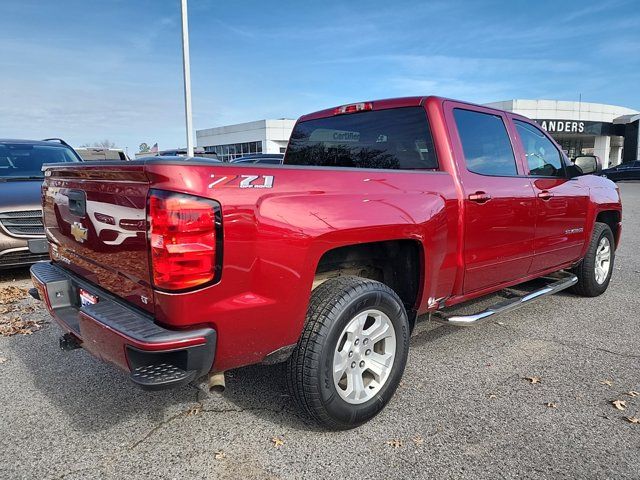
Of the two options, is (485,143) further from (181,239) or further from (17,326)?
(17,326)

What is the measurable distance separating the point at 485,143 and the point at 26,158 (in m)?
6.62

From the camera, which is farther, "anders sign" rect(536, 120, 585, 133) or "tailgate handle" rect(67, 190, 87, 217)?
"anders sign" rect(536, 120, 585, 133)

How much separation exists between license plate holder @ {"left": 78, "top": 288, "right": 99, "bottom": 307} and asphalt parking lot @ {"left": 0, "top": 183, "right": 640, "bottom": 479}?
714mm

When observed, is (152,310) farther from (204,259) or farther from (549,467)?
(549,467)

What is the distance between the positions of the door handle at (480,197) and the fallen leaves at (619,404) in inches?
61.4

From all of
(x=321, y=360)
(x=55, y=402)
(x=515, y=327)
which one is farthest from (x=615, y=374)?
(x=55, y=402)

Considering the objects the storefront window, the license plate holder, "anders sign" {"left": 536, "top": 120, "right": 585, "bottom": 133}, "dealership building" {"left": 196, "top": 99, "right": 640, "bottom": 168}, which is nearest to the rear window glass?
the license plate holder

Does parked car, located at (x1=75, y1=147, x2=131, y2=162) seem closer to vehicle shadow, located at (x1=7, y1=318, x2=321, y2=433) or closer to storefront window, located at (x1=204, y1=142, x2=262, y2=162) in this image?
vehicle shadow, located at (x1=7, y1=318, x2=321, y2=433)

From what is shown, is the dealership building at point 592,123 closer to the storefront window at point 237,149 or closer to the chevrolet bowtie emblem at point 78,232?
the storefront window at point 237,149

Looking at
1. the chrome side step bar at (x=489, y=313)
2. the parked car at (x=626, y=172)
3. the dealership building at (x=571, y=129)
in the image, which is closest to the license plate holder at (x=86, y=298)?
the chrome side step bar at (x=489, y=313)

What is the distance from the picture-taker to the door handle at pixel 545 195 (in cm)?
408

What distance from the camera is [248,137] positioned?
2183 inches

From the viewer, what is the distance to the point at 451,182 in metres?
3.23

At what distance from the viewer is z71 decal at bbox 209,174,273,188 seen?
205 cm
